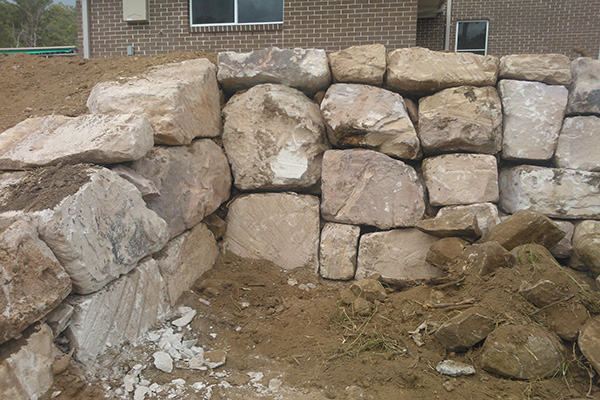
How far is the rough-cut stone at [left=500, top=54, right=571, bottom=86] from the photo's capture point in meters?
3.81

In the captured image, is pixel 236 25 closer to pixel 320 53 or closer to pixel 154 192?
pixel 320 53

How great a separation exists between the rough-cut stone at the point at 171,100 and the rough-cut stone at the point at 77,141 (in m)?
0.23

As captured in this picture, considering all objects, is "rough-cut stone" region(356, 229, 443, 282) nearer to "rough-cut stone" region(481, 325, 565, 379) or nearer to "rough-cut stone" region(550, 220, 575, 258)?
"rough-cut stone" region(550, 220, 575, 258)

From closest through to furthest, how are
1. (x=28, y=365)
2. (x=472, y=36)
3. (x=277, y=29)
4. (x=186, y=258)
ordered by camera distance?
1. (x=28, y=365)
2. (x=186, y=258)
3. (x=277, y=29)
4. (x=472, y=36)

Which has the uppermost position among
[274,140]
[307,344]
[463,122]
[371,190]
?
[463,122]

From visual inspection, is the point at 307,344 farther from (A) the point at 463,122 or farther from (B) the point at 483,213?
(A) the point at 463,122

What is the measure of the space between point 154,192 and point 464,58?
9.39 ft

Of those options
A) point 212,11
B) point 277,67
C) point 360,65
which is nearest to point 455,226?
point 360,65

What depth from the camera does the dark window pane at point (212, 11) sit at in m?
7.35

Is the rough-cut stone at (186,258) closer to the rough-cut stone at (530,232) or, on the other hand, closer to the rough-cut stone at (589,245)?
the rough-cut stone at (530,232)

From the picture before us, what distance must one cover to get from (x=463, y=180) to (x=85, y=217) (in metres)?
2.90

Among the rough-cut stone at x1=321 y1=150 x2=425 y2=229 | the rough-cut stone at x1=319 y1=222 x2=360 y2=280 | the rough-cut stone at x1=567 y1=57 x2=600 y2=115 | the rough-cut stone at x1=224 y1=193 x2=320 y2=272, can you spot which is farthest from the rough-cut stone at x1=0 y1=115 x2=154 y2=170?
the rough-cut stone at x1=567 y1=57 x2=600 y2=115

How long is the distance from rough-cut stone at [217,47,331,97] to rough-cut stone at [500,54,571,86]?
5.23 ft

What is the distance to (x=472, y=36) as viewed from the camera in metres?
11.2
